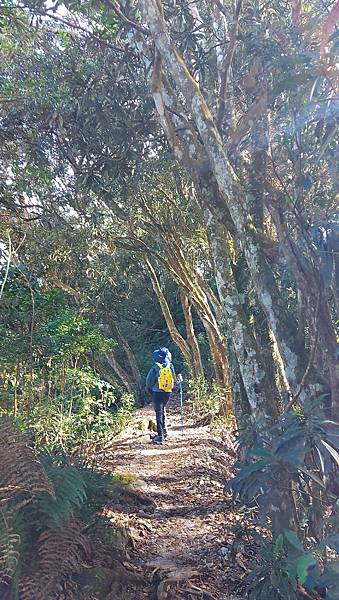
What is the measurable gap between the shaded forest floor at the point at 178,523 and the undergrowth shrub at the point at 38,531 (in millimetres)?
437

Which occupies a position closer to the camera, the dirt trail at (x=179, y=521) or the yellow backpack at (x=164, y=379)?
the dirt trail at (x=179, y=521)

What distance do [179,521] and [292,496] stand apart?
7.82ft

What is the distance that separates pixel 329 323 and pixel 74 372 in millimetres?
4588

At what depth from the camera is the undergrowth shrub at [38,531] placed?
337 centimetres

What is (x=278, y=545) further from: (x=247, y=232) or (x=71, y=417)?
(x=71, y=417)

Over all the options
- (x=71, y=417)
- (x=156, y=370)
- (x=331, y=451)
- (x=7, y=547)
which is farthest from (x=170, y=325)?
(x=331, y=451)

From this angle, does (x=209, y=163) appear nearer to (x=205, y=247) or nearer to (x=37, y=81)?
(x=37, y=81)

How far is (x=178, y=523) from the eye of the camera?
5.99 meters

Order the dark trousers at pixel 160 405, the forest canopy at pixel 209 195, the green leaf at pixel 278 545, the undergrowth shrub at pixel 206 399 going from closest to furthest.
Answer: the green leaf at pixel 278 545 < the forest canopy at pixel 209 195 < the dark trousers at pixel 160 405 < the undergrowth shrub at pixel 206 399

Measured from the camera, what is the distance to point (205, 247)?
1434cm

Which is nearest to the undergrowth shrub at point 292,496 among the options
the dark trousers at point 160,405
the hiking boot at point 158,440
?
the dark trousers at point 160,405

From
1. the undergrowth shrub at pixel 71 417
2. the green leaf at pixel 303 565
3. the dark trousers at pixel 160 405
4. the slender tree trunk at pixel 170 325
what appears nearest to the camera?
the green leaf at pixel 303 565

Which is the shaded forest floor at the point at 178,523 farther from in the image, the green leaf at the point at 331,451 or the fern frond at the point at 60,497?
the green leaf at the point at 331,451

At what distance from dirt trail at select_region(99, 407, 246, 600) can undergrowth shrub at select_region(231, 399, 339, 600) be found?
2.12 ft
